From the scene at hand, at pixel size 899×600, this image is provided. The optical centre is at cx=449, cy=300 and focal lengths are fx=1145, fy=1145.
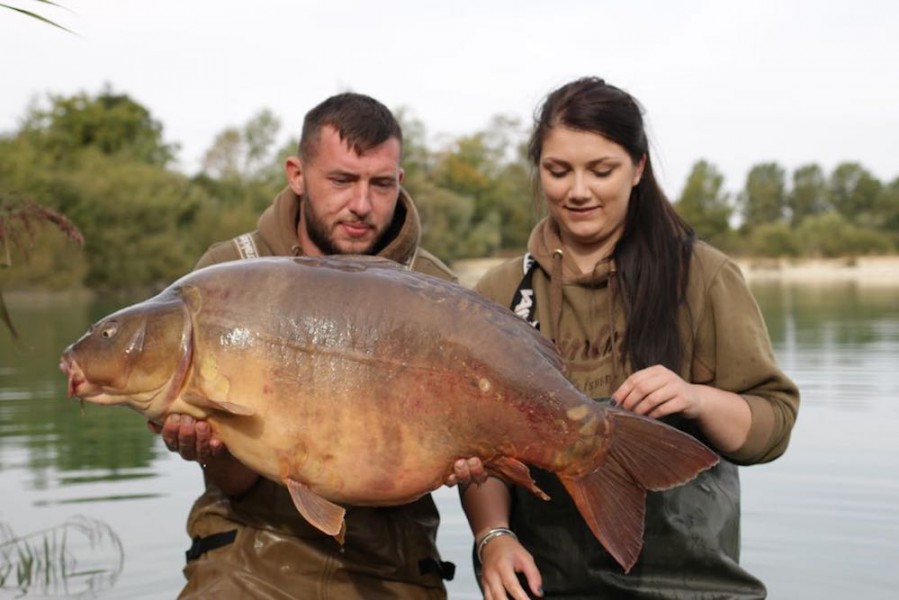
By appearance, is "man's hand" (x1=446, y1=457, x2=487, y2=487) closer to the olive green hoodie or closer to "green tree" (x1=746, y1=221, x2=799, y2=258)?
the olive green hoodie

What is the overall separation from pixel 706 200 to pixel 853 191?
54.5ft

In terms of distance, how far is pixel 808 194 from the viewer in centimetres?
9950

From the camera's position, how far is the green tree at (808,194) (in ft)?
326

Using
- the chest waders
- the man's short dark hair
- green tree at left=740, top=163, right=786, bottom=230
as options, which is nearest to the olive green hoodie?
the chest waders

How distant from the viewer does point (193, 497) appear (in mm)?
9031

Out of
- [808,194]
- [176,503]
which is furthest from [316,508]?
[808,194]

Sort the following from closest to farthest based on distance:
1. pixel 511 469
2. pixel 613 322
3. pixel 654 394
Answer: pixel 511 469 < pixel 654 394 < pixel 613 322

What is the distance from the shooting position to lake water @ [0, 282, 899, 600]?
6828mm

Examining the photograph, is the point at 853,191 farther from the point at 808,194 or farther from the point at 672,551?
the point at 672,551

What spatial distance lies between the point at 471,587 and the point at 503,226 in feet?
242

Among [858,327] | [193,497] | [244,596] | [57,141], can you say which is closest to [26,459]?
[193,497]

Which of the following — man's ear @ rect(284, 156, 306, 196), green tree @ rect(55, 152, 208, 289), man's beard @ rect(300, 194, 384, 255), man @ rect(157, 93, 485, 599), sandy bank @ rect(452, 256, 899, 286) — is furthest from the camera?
sandy bank @ rect(452, 256, 899, 286)

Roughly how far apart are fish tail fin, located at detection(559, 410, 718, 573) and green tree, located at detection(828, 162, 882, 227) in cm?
8986

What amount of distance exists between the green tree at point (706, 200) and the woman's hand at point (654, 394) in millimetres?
81639
